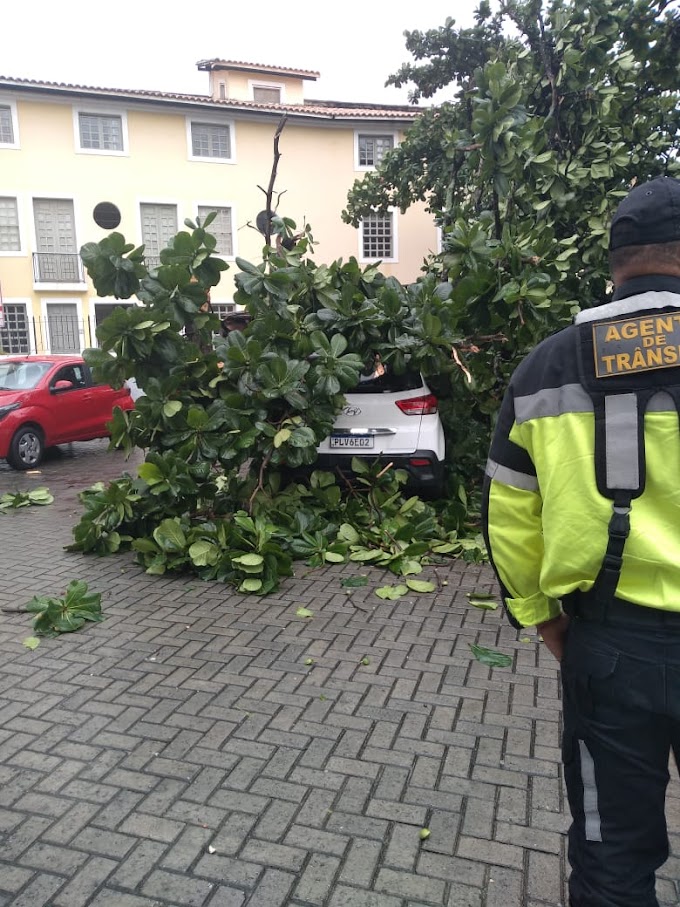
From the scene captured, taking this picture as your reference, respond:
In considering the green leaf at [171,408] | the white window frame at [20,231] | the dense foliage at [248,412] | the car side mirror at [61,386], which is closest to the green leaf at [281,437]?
the dense foliage at [248,412]

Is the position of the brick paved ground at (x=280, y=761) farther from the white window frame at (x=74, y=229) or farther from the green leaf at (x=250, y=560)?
the white window frame at (x=74, y=229)

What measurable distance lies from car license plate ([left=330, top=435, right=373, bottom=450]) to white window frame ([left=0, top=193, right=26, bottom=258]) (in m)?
27.4

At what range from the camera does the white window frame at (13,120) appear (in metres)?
29.0

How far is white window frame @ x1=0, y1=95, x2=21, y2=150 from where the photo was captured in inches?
1142

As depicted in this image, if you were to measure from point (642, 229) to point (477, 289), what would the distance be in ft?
17.1

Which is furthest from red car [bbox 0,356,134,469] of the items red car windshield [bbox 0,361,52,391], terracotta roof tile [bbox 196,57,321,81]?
terracotta roof tile [bbox 196,57,321,81]

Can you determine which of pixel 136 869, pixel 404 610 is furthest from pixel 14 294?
pixel 136 869

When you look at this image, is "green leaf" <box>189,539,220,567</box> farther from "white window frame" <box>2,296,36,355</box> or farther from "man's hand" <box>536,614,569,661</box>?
"white window frame" <box>2,296,36,355</box>

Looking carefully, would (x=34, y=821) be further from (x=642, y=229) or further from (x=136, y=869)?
(x=642, y=229)

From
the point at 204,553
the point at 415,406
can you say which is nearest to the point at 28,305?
the point at 415,406

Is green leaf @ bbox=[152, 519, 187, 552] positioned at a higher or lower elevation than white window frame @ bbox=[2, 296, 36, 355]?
lower

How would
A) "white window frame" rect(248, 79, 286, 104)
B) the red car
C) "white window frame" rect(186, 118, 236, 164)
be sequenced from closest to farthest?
the red car, "white window frame" rect(186, 118, 236, 164), "white window frame" rect(248, 79, 286, 104)

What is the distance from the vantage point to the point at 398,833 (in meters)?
2.96

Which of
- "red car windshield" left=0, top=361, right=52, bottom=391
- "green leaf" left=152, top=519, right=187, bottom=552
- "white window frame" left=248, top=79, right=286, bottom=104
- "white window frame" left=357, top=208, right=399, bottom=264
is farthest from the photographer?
"white window frame" left=248, top=79, right=286, bottom=104
